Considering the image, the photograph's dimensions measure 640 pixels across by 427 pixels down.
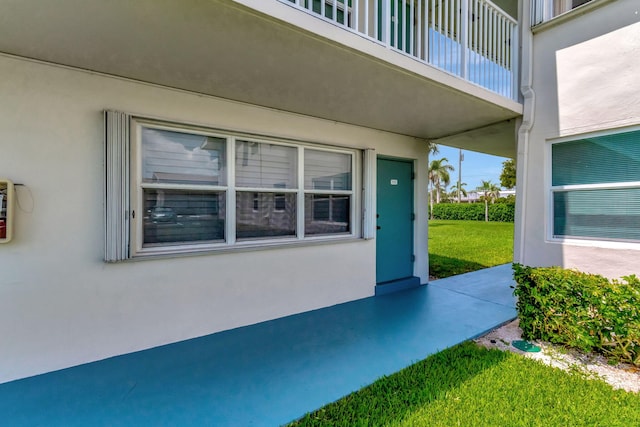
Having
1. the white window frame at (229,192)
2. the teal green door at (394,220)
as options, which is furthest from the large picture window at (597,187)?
the white window frame at (229,192)

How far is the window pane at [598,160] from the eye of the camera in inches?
124

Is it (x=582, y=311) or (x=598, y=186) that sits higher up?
(x=598, y=186)

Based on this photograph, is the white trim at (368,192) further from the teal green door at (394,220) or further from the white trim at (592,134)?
the white trim at (592,134)

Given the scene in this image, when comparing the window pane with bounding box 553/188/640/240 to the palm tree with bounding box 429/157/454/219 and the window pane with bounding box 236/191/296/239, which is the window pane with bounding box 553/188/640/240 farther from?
the palm tree with bounding box 429/157/454/219

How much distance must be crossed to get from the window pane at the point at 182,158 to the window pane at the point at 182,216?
0.56 feet

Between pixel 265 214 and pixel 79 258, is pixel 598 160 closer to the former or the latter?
pixel 265 214

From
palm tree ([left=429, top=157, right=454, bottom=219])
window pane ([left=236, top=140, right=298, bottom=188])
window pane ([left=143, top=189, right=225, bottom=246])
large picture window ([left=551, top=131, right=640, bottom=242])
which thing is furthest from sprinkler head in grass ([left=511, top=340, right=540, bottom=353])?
palm tree ([left=429, top=157, right=454, bottom=219])

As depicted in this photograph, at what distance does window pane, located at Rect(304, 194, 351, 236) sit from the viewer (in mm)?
4324

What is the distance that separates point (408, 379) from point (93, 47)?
12.2 ft

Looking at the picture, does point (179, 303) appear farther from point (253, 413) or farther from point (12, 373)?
point (253, 413)

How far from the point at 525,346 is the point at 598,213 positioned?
1753mm

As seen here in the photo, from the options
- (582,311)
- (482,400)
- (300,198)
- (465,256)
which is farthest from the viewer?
(465,256)

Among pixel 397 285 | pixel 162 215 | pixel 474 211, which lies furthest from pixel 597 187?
pixel 474 211

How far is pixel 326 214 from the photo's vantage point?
4.50 metres
